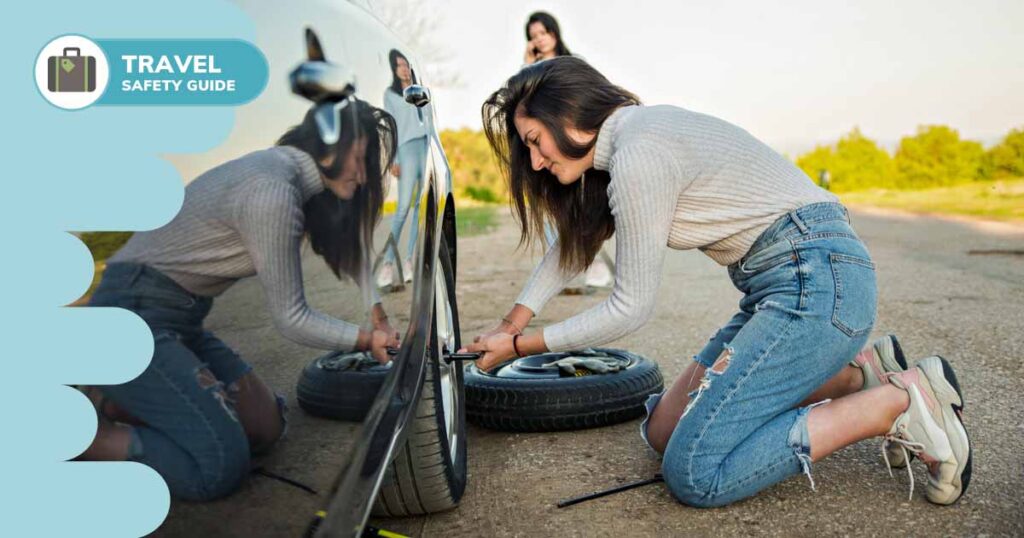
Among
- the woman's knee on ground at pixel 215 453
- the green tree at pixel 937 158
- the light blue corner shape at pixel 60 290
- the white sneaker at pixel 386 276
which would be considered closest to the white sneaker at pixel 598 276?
the white sneaker at pixel 386 276

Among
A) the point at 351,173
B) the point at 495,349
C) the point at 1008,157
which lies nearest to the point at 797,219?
the point at 495,349

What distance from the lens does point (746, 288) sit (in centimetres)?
284

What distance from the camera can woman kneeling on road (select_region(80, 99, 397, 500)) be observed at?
2.99 ft

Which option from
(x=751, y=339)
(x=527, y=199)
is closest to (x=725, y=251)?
(x=751, y=339)

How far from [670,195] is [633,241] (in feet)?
0.52

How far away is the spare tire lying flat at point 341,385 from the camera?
1.33m

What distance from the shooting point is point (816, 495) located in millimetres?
2680

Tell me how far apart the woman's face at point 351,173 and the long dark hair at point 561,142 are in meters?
1.11

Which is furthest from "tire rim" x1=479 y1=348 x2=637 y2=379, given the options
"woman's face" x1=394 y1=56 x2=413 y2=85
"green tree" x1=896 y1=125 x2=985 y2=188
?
A: "green tree" x1=896 y1=125 x2=985 y2=188

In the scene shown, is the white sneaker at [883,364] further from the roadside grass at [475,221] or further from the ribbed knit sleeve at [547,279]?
the roadside grass at [475,221]

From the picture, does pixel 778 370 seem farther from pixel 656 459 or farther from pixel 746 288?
pixel 656 459

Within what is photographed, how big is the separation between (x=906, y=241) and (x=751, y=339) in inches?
303

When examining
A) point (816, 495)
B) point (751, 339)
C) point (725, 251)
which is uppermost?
point (725, 251)

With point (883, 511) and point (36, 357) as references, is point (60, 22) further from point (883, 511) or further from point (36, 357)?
point (883, 511)
